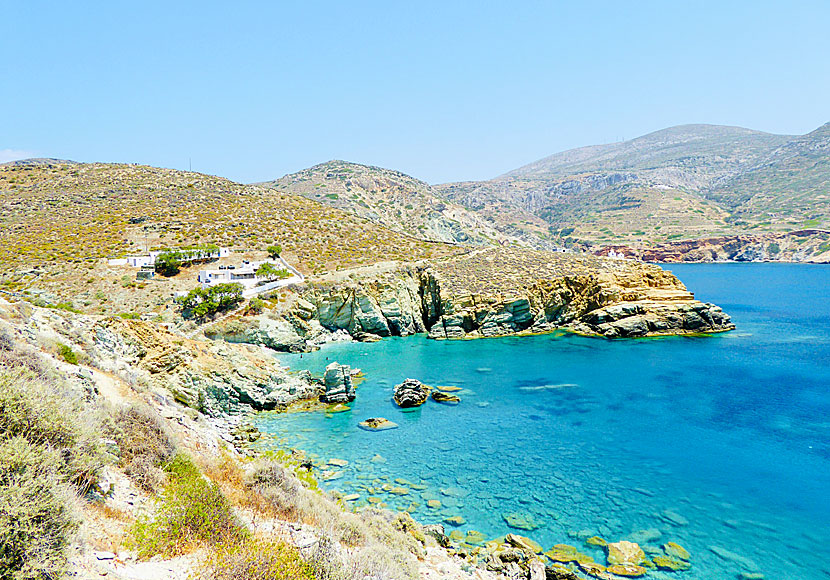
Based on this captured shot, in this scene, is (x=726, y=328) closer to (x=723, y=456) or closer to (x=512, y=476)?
(x=723, y=456)

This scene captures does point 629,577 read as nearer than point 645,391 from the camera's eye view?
Yes

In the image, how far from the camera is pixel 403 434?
75.8ft

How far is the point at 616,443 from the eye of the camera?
71.6ft

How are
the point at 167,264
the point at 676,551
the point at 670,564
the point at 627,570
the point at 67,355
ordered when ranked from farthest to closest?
the point at 167,264
the point at 67,355
the point at 676,551
the point at 670,564
the point at 627,570

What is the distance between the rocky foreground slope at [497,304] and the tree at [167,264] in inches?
590

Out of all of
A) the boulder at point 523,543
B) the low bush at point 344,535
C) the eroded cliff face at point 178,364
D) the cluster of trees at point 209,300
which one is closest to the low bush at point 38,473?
the low bush at point 344,535

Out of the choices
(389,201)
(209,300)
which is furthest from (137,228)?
(389,201)

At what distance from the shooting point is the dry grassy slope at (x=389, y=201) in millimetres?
109688

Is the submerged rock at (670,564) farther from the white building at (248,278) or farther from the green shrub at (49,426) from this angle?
the white building at (248,278)

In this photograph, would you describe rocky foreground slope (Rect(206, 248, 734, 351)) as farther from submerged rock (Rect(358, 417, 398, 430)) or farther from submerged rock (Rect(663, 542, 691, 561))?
submerged rock (Rect(663, 542, 691, 561))

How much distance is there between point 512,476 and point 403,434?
21.8ft

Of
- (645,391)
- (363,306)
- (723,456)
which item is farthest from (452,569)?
(363,306)

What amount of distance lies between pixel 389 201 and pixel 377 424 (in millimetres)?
103553

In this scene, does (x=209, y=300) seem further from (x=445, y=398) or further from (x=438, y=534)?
(x=438, y=534)
